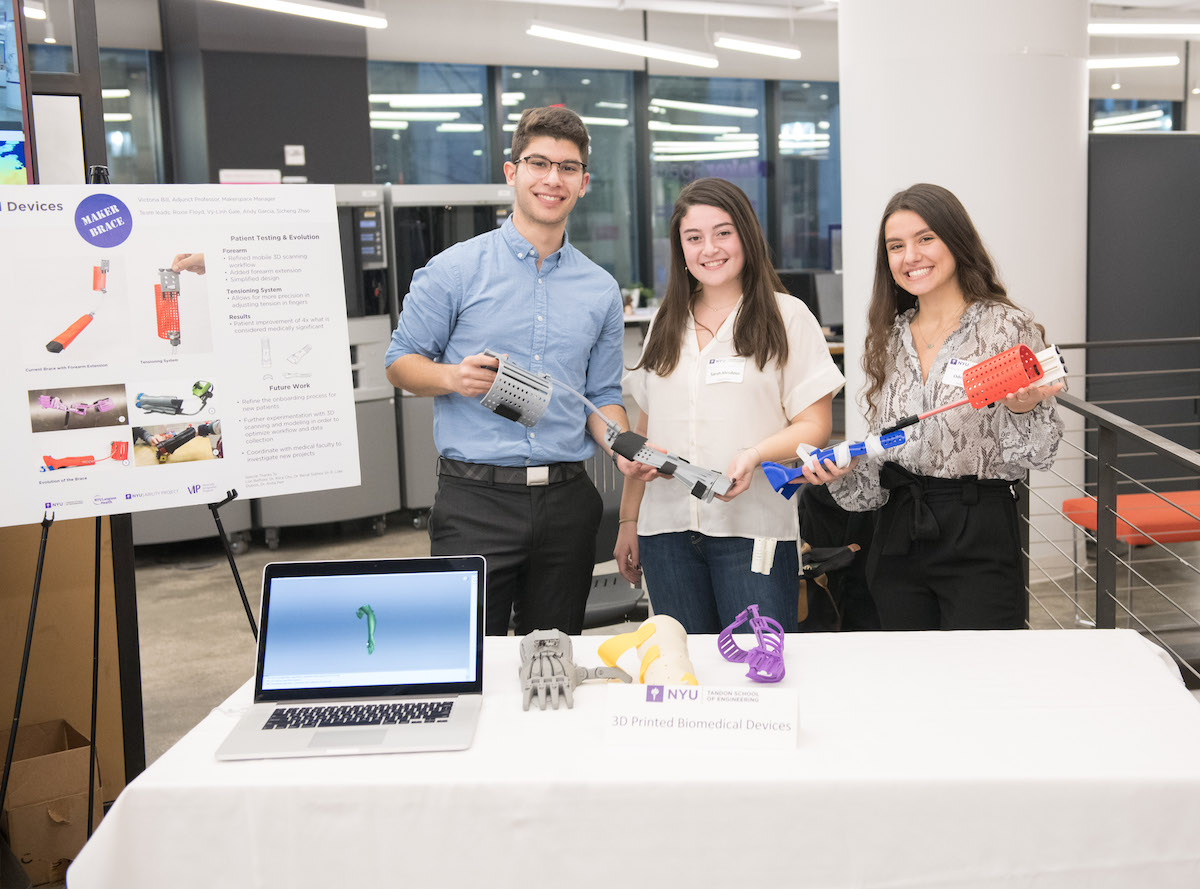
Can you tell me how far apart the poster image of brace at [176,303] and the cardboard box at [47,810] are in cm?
102

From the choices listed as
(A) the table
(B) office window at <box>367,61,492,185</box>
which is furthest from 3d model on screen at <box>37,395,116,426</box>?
(B) office window at <box>367,61,492,185</box>

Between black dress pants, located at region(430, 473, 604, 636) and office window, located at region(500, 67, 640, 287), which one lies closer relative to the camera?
black dress pants, located at region(430, 473, 604, 636)

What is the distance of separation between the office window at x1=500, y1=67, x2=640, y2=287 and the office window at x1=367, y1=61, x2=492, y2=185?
479 mm

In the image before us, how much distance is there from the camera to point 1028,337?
206cm

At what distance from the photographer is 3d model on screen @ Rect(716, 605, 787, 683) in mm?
1678

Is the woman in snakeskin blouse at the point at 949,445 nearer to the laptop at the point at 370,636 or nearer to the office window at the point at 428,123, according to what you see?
the laptop at the point at 370,636

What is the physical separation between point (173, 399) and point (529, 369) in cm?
71

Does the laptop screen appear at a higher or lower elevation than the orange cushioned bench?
higher

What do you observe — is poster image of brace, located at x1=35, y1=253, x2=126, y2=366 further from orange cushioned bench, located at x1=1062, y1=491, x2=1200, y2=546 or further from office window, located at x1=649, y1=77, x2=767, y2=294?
office window, located at x1=649, y1=77, x2=767, y2=294

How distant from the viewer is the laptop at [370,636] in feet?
5.40

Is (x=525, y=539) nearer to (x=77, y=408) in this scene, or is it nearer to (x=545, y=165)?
(x=545, y=165)

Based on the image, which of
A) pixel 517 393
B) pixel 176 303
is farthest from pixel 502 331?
pixel 176 303

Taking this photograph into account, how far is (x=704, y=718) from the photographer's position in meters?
1.48

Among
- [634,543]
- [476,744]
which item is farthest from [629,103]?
[476,744]
